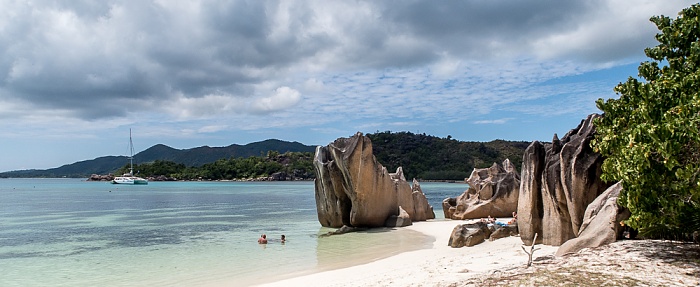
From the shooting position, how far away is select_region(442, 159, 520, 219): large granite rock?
2702 centimetres

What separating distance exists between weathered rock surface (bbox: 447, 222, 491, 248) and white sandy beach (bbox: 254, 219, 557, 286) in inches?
9.8

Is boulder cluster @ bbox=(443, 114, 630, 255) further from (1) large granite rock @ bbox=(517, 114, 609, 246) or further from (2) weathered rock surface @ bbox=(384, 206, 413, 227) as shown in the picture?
(2) weathered rock surface @ bbox=(384, 206, 413, 227)

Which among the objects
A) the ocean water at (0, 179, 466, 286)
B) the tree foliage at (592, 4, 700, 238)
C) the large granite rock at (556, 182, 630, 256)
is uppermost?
the tree foliage at (592, 4, 700, 238)

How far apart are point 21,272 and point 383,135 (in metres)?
112

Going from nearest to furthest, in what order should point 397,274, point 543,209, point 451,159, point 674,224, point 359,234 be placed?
point 674,224 → point 397,274 → point 543,209 → point 359,234 → point 451,159

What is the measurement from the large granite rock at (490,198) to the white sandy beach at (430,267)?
10.9m

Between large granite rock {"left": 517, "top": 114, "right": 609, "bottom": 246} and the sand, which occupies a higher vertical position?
large granite rock {"left": 517, "top": 114, "right": 609, "bottom": 246}

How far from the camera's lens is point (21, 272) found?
1548 centimetres

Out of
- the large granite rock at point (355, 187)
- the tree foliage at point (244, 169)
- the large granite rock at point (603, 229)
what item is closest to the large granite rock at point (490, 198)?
the large granite rock at point (355, 187)

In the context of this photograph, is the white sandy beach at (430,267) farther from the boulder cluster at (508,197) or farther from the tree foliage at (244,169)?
the tree foliage at (244,169)

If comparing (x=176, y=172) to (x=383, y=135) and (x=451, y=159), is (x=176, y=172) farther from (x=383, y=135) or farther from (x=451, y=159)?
(x=451, y=159)

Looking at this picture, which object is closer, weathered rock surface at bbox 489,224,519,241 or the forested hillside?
weathered rock surface at bbox 489,224,519,241

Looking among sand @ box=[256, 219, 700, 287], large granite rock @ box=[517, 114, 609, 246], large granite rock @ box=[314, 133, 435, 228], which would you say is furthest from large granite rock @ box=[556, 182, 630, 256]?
large granite rock @ box=[314, 133, 435, 228]

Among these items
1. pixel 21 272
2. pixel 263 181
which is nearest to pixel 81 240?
pixel 21 272
